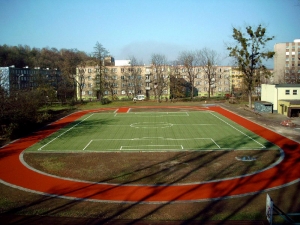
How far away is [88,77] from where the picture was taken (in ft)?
242

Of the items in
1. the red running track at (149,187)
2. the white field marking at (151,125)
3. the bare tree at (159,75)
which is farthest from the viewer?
the bare tree at (159,75)

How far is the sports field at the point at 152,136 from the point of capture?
80.5 feet

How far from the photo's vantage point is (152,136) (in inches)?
1118

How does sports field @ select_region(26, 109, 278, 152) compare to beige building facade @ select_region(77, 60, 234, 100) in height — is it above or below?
below

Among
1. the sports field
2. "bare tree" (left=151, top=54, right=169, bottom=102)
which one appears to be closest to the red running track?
the sports field

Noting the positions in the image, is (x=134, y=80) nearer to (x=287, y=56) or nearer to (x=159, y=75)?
(x=159, y=75)

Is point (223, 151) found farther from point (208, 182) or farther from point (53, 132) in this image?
point (53, 132)

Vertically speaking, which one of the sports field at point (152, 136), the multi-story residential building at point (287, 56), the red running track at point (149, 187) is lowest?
the red running track at point (149, 187)

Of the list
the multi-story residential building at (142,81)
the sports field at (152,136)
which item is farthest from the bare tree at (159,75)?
the sports field at (152,136)

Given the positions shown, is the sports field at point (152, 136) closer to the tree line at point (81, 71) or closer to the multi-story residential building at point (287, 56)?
the tree line at point (81, 71)

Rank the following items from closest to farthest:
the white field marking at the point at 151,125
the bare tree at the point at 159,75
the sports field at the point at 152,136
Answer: the sports field at the point at 152,136 → the white field marking at the point at 151,125 → the bare tree at the point at 159,75

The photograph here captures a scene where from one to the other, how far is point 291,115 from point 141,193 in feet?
95.1

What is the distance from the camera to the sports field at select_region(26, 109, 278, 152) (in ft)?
80.5

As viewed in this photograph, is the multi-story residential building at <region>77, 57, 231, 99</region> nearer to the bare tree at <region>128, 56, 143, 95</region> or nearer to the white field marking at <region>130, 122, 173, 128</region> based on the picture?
the bare tree at <region>128, 56, 143, 95</region>
